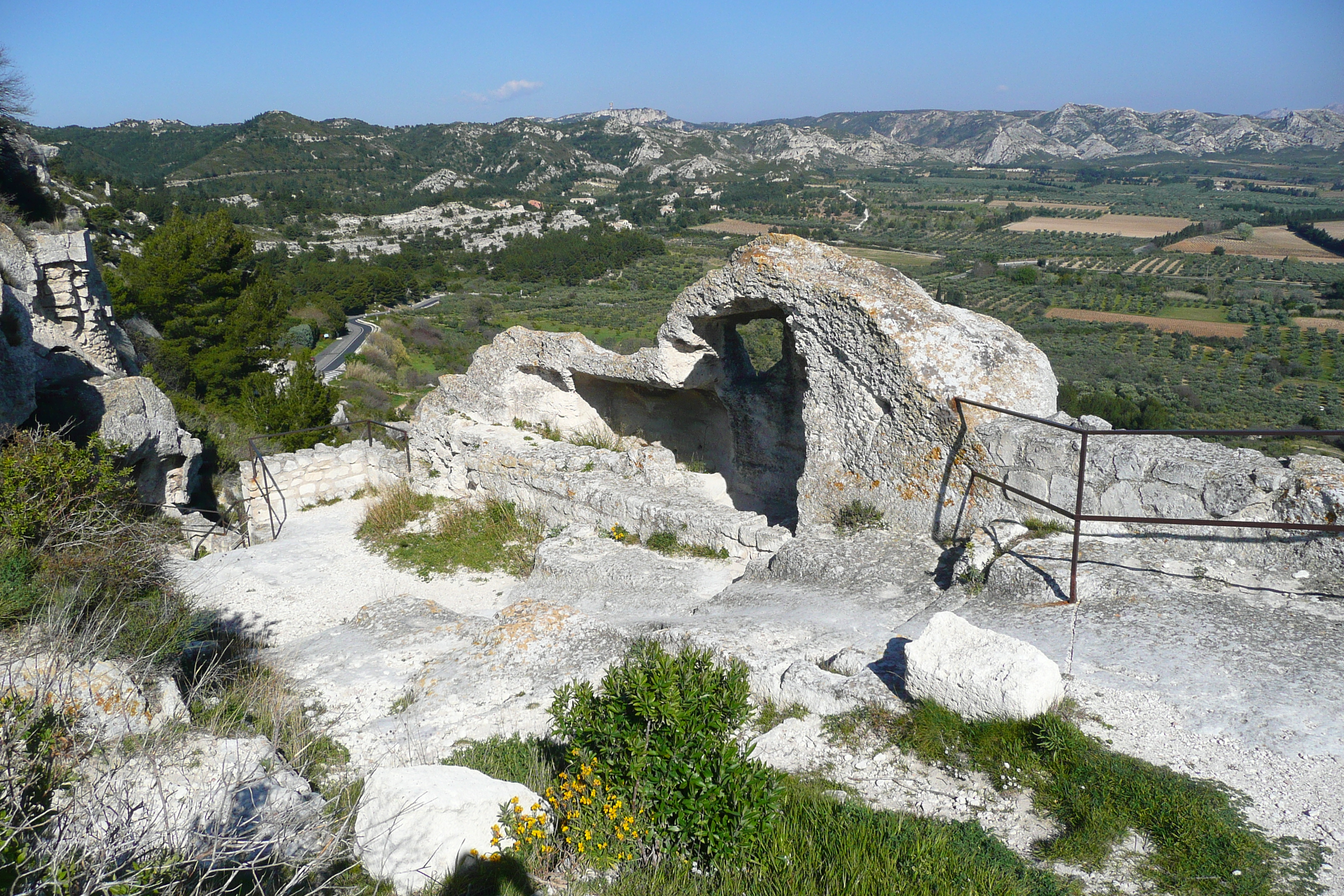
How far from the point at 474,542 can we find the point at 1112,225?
87318 millimetres

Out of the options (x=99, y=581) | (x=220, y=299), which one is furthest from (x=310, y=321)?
(x=99, y=581)

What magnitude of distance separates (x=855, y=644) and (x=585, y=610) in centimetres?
295

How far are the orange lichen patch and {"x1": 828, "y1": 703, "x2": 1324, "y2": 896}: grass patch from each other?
2.77m

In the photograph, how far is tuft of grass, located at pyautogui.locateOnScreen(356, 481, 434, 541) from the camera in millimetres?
10297

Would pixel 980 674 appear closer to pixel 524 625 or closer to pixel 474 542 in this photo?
pixel 524 625

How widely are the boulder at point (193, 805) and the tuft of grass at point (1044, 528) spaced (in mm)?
5417

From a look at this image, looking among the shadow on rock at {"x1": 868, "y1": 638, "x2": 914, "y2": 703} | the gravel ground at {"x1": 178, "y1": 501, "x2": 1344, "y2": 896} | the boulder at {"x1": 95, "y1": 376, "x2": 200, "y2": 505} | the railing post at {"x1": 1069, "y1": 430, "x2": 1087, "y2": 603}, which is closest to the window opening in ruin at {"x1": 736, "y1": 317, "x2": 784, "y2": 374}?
the boulder at {"x1": 95, "y1": 376, "x2": 200, "y2": 505}

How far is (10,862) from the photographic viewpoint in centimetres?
235

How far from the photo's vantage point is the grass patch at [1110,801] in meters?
3.07

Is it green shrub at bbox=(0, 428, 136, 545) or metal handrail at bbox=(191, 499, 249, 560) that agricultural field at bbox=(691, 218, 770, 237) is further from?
green shrub at bbox=(0, 428, 136, 545)

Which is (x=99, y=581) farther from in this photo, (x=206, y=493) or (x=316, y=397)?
(x=316, y=397)

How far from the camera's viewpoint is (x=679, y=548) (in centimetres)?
839

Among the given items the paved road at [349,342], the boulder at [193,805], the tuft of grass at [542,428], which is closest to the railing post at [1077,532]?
the boulder at [193,805]

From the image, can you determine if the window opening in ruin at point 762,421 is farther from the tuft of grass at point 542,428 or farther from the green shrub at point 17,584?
the green shrub at point 17,584
